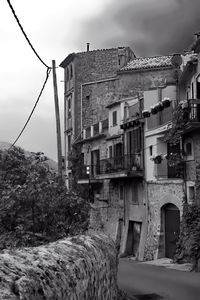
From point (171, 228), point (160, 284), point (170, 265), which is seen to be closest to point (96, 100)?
point (171, 228)

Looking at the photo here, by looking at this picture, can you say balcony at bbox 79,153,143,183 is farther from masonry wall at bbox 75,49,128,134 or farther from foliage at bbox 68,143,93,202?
masonry wall at bbox 75,49,128,134

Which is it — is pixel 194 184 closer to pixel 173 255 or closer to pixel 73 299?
pixel 173 255

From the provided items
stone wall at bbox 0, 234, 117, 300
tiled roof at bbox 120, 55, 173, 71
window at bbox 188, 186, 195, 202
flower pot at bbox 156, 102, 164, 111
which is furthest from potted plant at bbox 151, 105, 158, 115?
stone wall at bbox 0, 234, 117, 300

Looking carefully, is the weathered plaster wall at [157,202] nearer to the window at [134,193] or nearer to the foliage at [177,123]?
the window at [134,193]

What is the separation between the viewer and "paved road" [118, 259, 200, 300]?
54.4 feet

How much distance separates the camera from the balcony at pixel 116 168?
118 feet

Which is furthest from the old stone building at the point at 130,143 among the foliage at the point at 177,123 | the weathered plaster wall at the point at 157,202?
the foliage at the point at 177,123

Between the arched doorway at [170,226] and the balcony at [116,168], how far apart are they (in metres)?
4.20

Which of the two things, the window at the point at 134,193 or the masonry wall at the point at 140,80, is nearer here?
the window at the point at 134,193

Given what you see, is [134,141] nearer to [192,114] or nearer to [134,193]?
[134,193]

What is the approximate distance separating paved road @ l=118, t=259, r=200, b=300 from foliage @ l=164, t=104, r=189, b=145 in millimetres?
7987

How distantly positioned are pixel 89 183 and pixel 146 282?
23.7 m

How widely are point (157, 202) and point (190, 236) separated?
689 cm

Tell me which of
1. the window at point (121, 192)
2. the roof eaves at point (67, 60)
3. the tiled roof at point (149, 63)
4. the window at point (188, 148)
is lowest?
the window at point (121, 192)
